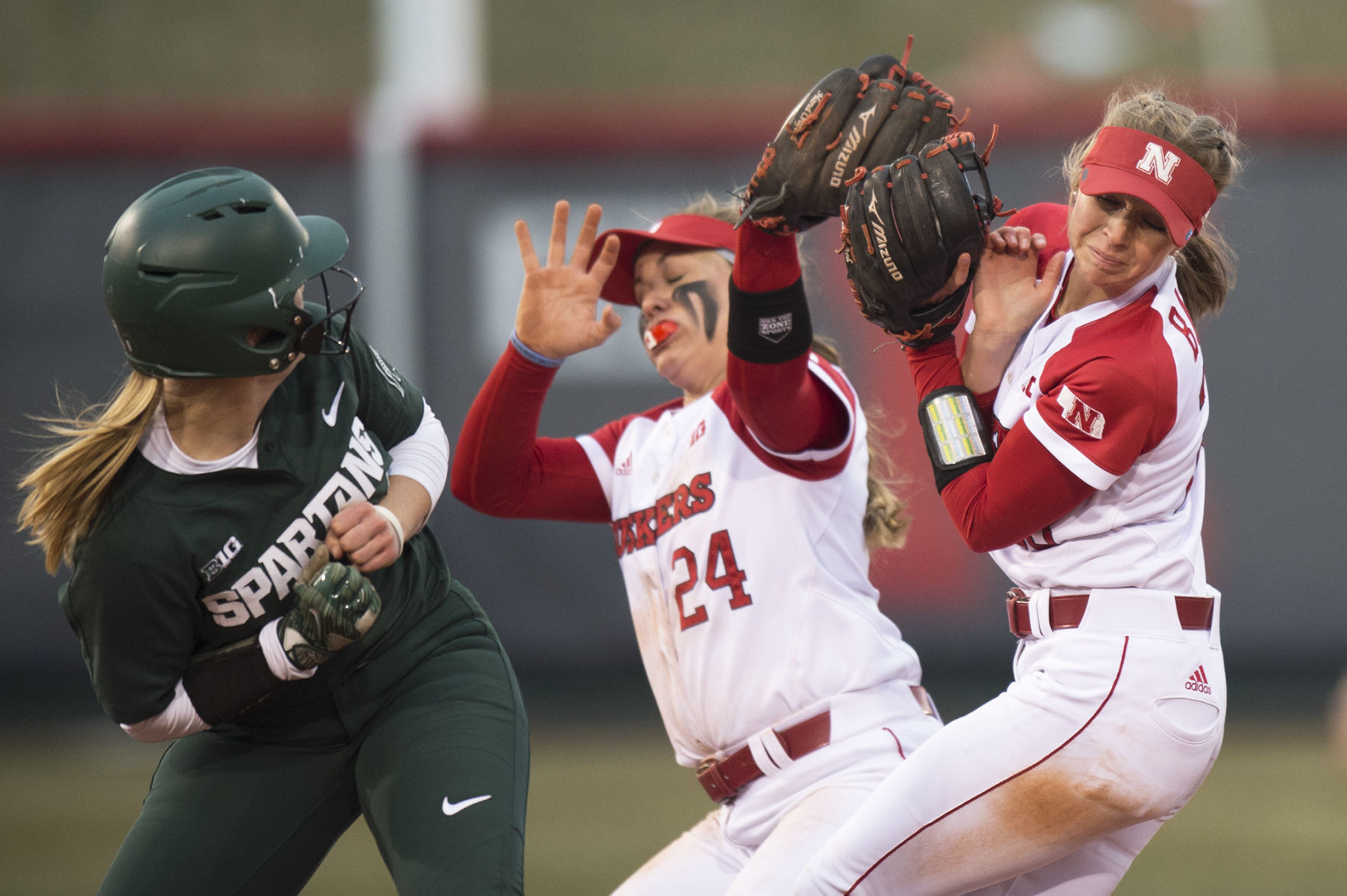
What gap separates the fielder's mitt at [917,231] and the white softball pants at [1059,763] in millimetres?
645

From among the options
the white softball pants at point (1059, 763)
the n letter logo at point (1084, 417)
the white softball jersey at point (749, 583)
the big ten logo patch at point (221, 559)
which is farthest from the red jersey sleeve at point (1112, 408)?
the big ten logo patch at point (221, 559)

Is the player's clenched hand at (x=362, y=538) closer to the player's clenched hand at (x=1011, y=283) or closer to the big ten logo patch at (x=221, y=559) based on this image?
the big ten logo patch at (x=221, y=559)

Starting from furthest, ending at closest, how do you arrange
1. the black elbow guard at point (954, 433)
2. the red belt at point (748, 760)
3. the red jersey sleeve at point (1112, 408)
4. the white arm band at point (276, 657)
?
the red belt at point (748, 760), the white arm band at point (276, 657), the black elbow guard at point (954, 433), the red jersey sleeve at point (1112, 408)

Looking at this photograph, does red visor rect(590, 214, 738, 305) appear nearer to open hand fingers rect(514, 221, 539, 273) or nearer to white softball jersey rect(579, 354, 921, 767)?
open hand fingers rect(514, 221, 539, 273)

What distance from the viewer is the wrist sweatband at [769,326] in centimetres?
283

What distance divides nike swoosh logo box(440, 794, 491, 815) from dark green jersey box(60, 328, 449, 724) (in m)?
0.43

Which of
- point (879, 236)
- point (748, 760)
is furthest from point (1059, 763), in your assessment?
point (879, 236)

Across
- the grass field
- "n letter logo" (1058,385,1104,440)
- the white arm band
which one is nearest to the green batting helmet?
the white arm band

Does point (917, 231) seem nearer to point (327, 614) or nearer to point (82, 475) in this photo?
point (327, 614)

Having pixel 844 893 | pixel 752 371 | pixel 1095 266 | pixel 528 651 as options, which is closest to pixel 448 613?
pixel 752 371

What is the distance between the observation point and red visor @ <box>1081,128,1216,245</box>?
230 cm

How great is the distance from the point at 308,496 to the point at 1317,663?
6221 millimetres

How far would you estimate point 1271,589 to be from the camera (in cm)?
707

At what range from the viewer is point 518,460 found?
3.24m
